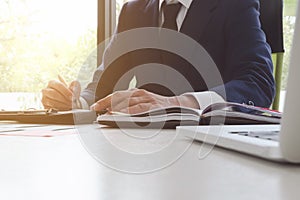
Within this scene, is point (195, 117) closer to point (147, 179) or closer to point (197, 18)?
point (147, 179)

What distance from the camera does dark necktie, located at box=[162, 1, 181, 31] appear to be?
1528mm

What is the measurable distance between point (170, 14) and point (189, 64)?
0.23 m

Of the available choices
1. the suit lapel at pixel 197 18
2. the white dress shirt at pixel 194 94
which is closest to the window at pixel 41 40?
the white dress shirt at pixel 194 94

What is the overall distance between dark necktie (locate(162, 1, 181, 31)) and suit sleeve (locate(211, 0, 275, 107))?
203 millimetres

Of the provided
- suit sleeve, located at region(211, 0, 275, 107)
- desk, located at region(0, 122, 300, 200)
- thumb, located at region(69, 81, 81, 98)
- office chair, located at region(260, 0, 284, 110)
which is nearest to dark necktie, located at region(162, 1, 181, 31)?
suit sleeve, located at region(211, 0, 275, 107)

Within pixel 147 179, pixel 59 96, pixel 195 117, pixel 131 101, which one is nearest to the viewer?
pixel 147 179

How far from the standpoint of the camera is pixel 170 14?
1.55 metres

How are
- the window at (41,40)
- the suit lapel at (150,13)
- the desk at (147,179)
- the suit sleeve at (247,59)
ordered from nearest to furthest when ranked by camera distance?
the desk at (147,179)
the suit sleeve at (247,59)
the suit lapel at (150,13)
the window at (41,40)

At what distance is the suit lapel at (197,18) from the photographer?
1.48m

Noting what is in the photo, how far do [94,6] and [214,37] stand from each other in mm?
992

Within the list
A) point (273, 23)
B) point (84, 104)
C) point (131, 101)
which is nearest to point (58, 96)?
point (84, 104)

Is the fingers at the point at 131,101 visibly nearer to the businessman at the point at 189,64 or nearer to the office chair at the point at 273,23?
the businessman at the point at 189,64

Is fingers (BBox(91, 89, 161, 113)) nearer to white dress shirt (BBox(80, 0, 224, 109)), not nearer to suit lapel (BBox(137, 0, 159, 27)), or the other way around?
white dress shirt (BBox(80, 0, 224, 109))

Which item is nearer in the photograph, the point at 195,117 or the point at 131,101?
the point at 195,117
